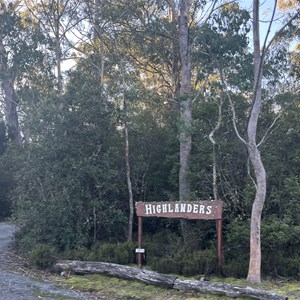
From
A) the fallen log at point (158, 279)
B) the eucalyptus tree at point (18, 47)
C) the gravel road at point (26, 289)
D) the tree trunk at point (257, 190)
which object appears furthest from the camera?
the eucalyptus tree at point (18, 47)

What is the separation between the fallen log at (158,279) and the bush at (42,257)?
1.17 ft

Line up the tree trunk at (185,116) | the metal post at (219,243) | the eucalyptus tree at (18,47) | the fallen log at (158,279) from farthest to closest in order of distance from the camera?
1. the eucalyptus tree at (18,47)
2. the tree trunk at (185,116)
3. the metal post at (219,243)
4. the fallen log at (158,279)

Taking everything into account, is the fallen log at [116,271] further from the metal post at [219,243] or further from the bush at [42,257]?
the metal post at [219,243]

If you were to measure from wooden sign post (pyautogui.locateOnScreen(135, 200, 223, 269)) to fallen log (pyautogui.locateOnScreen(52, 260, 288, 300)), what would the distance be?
1.25 m

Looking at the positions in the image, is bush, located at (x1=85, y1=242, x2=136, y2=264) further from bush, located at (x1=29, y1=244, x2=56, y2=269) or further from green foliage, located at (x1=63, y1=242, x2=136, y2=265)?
bush, located at (x1=29, y1=244, x2=56, y2=269)

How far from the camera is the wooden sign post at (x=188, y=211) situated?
12.9 meters

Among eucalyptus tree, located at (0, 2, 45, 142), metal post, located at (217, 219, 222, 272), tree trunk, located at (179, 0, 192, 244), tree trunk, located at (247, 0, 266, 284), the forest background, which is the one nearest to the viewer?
tree trunk, located at (247, 0, 266, 284)

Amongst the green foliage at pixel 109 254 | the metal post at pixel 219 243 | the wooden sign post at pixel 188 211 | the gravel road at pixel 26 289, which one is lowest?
the gravel road at pixel 26 289

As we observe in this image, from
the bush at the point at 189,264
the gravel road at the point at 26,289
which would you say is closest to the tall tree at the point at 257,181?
the bush at the point at 189,264

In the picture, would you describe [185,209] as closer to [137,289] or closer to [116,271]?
[116,271]

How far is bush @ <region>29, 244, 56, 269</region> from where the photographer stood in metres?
14.2

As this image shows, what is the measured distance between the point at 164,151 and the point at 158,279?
24.6ft

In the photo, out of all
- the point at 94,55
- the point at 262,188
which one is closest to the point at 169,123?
the point at 94,55

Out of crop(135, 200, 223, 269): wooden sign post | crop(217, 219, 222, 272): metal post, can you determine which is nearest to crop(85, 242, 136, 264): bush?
crop(135, 200, 223, 269): wooden sign post
